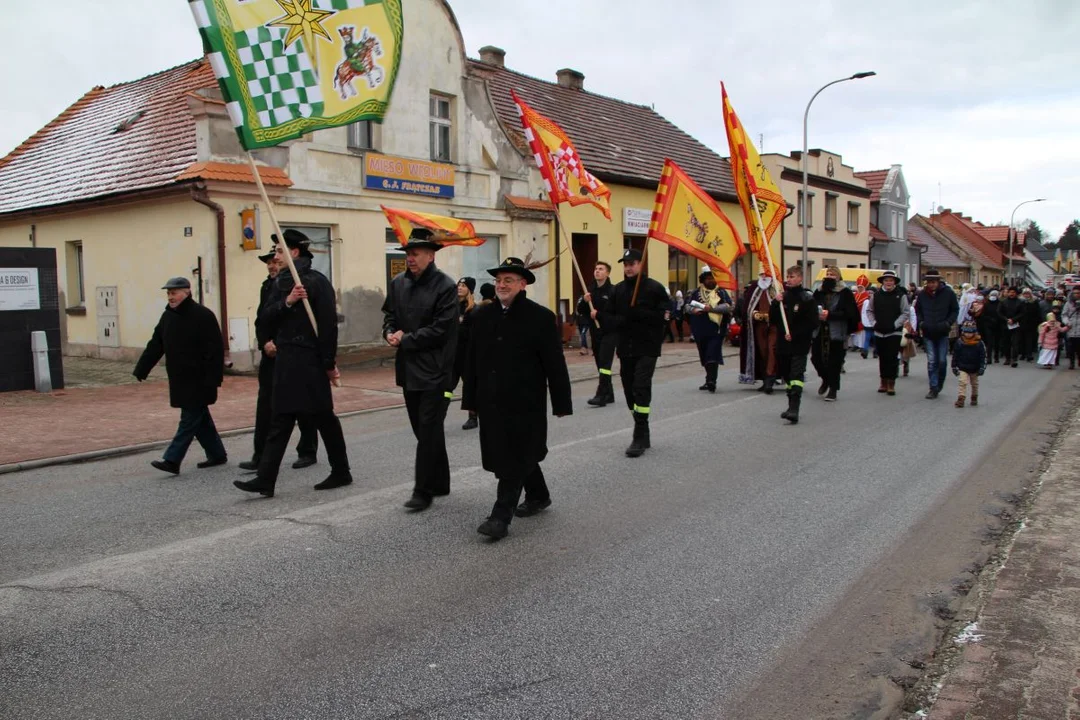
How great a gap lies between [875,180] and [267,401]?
45351mm

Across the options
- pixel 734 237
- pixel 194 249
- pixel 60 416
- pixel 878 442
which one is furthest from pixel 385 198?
pixel 878 442

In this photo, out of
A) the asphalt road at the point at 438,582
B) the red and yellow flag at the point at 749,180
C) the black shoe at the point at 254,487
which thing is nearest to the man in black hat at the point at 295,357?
the black shoe at the point at 254,487

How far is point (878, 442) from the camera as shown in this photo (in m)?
9.13

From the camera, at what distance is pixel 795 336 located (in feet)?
35.4

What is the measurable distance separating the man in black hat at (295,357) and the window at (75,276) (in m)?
14.1

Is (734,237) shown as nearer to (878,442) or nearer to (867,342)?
(878,442)

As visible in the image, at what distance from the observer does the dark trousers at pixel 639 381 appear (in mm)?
8422

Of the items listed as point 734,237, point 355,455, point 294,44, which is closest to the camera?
point 294,44

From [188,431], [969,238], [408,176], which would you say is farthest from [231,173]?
[969,238]

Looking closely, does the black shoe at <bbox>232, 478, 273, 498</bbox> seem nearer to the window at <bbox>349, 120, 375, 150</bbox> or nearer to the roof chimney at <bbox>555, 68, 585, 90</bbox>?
the window at <bbox>349, 120, 375, 150</bbox>

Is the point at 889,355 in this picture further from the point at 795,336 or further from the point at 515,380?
the point at 515,380

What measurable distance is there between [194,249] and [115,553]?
1121 cm

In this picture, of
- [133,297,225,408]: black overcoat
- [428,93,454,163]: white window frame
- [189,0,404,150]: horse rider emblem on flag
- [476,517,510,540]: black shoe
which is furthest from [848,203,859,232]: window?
[476,517,510,540]: black shoe

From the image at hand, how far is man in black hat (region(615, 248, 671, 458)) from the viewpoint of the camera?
8.44 m
